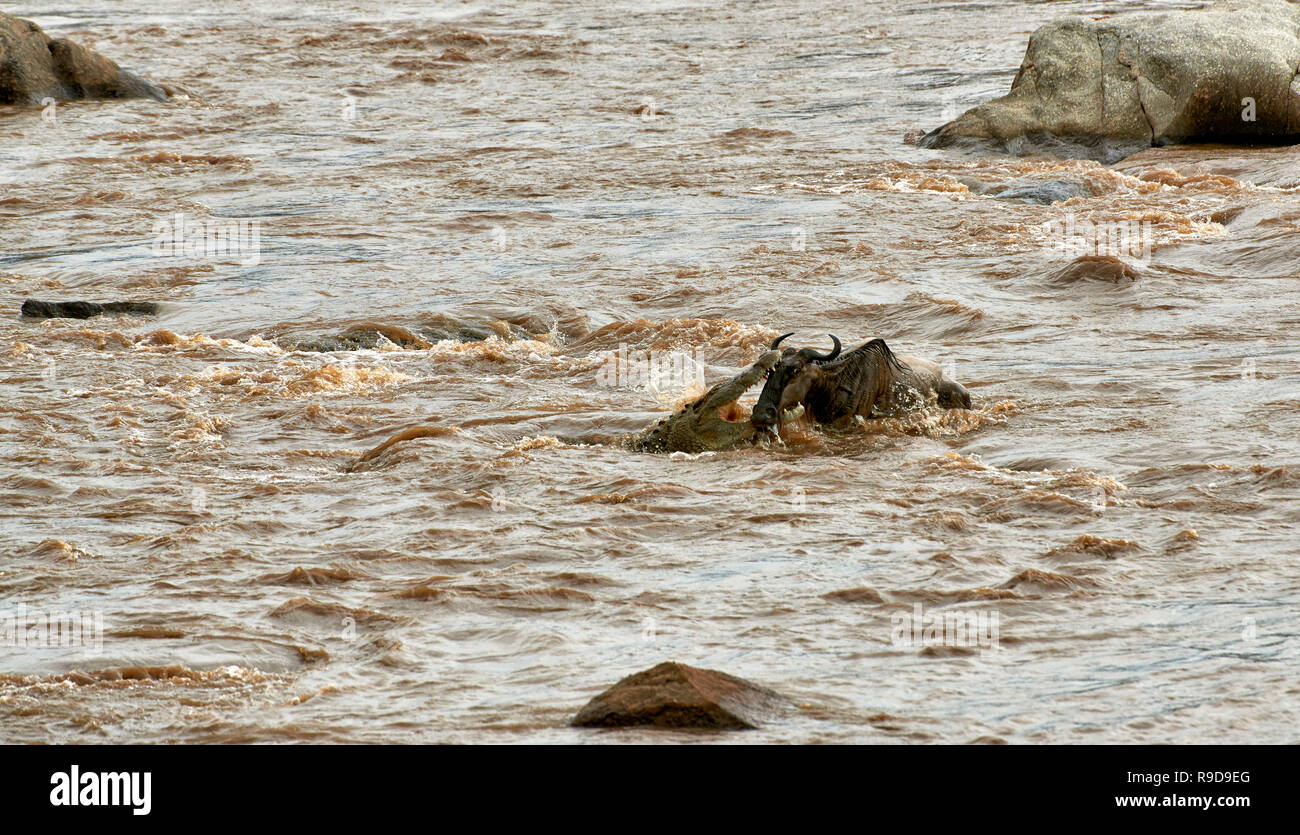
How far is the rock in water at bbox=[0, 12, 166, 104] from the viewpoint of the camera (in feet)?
68.7

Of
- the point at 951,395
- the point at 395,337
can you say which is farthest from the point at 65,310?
the point at 951,395

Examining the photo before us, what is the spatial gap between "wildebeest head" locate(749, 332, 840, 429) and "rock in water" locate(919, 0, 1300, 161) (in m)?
8.84

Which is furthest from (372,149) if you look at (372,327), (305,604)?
(305,604)

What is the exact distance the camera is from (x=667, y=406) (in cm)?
901

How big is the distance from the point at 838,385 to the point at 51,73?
16.5 meters

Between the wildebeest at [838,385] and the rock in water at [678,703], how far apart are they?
3.46 meters

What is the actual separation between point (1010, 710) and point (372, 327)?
7.00 m

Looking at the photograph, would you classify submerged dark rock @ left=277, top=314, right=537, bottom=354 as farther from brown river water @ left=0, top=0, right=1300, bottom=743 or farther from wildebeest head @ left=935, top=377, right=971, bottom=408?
wildebeest head @ left=935, top=377, right=971, bottom=408

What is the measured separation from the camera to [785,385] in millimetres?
8055

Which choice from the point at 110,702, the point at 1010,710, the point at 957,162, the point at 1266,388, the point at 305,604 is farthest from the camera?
the point at 957,162

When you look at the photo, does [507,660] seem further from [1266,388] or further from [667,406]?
[1266,388]

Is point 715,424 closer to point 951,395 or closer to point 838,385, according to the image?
point 838,385

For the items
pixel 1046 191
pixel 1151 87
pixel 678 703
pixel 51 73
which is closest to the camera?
pixel 678 703
